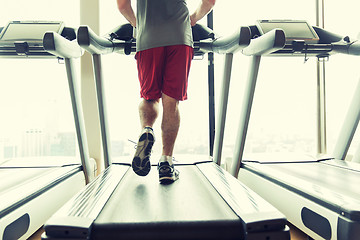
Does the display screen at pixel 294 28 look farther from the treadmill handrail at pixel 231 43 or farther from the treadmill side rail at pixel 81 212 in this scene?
the treadmill side rail at pixel 81 212

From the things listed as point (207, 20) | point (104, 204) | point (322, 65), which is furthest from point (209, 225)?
point (322, 65)

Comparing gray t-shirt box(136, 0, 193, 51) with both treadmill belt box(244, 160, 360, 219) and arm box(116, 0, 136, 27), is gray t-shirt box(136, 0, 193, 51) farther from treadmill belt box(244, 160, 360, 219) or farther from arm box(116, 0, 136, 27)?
treadmill belt box(244, 160, 360, 219)

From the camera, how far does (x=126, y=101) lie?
9.57 feet

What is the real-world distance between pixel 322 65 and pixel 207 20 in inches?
59.2

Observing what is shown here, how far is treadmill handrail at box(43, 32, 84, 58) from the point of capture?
1519mm

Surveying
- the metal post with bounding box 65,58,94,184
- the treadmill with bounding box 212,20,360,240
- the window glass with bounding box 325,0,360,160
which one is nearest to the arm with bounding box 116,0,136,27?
the metal post with bounding box 65,58,94,184

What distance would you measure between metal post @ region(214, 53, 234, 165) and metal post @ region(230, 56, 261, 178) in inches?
6.2

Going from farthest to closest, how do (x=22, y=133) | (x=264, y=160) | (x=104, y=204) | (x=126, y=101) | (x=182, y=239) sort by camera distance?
1. (x=126, y=101)
2. (x=22, y=133)
3. (x=264, y=160)
4. (x=104, y=204)
5. (x=182, y=239)

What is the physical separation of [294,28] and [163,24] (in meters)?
1.28

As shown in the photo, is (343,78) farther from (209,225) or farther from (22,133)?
(22,133)

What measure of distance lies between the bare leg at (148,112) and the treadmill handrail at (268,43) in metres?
0.78

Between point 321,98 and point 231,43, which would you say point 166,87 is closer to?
point 231,43

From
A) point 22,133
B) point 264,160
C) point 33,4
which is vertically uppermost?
point 33,4

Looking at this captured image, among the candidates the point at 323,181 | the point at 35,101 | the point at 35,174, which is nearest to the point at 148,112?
the point at 35,174
